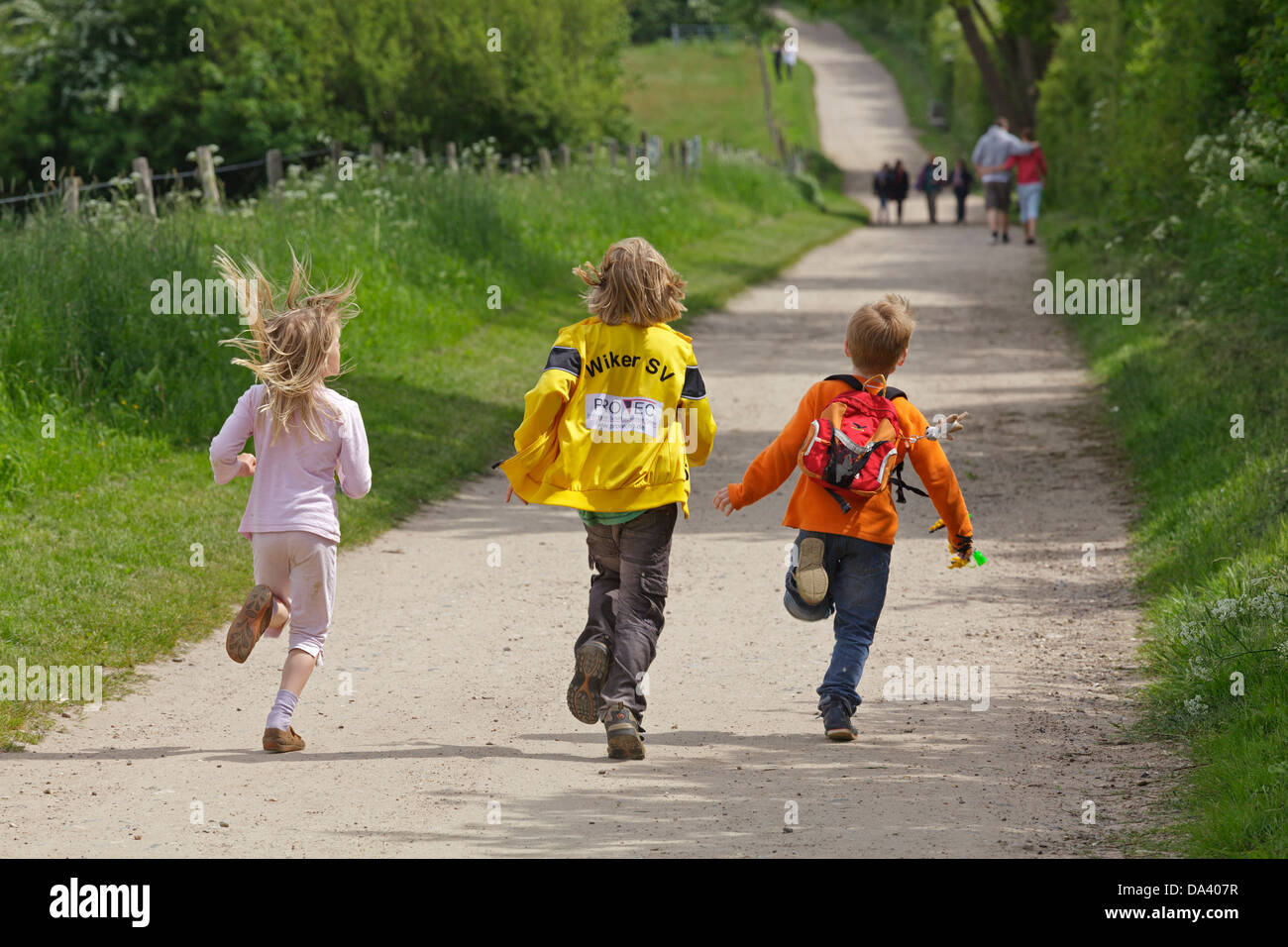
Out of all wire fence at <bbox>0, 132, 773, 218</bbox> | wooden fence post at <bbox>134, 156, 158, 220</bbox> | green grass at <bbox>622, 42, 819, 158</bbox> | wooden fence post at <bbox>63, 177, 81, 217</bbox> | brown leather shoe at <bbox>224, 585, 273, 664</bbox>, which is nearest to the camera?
brown leather shoe at <bbox>224, 585, 273, 664</bbox>

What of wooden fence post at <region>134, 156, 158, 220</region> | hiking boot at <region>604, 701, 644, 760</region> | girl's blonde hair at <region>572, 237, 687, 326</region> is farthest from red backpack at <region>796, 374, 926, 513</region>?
wooden fence post at <region>134, 156, 158, 220</region>

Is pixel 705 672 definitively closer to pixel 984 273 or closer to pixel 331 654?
pixel 331 654

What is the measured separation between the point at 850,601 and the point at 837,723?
0.45 metres

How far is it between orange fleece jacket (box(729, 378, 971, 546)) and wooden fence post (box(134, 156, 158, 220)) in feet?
28.1

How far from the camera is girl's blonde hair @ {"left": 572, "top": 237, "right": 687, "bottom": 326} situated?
5.58 metres

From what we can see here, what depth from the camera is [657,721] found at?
20.0 ft

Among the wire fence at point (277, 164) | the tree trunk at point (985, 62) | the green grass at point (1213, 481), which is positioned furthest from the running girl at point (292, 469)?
the tree trunk at point (985, 62)

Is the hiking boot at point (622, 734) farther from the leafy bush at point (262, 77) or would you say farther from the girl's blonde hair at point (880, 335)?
the leafy bush at point (262, 77)

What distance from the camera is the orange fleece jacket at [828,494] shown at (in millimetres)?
5750

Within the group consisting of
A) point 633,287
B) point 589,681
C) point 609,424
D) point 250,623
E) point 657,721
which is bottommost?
point 657,721

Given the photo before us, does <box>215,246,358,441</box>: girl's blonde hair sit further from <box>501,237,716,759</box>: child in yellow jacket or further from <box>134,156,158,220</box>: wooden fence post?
<box>134,156,158,220</box>: wooden fence post

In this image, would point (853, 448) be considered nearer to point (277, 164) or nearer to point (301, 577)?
point (301, 577)

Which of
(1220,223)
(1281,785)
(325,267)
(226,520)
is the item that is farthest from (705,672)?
(1220,223)

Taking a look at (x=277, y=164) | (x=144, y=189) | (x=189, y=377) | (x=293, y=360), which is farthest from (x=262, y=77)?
(x=293, y=360)
